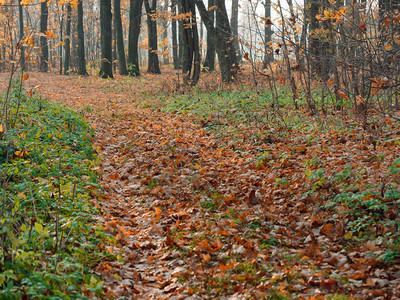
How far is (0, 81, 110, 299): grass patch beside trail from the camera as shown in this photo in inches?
113

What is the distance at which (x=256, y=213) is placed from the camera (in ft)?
15.2

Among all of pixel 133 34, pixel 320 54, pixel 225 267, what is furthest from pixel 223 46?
pixel 225 267

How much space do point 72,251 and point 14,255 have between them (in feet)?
2.38

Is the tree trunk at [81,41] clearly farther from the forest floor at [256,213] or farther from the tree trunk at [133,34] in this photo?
the forest floor at [256,213]

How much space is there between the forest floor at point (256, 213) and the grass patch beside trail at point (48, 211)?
335 millimetres

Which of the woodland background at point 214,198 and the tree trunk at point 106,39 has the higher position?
the tree trunk at point 106,39

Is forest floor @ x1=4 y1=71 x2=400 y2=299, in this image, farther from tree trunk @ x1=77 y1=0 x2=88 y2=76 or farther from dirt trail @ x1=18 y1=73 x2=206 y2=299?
tree trunk @ x1=77 y1=0 x2=88 y2=76

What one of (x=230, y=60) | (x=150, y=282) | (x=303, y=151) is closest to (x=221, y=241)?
(x=150, y=282)

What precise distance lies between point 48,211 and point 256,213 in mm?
2645

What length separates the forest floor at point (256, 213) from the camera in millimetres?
3305

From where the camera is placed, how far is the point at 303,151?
6.27 meters

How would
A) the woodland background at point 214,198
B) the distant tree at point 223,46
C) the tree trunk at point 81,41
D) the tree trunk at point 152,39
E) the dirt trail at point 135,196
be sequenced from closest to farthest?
the woodland background at point 214,198 < the dirt trail at point 135,196 < the distant tree at point 223,46 < the tree trunk at point 152,39 < the tree trunk at point 81,41

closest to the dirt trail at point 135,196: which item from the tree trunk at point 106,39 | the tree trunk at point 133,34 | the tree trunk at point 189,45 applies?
the tree trunk at point 189,45

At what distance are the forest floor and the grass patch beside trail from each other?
335 millimetres
